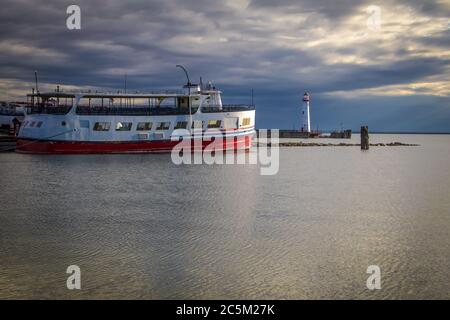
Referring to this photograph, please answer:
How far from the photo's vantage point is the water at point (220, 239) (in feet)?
38.4

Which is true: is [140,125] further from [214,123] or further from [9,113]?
[9,113]

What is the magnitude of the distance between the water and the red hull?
65.8 ft

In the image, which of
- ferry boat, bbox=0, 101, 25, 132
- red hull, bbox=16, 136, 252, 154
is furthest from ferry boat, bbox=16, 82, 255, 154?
ferry boat, bbox=0, 101, 25, 132

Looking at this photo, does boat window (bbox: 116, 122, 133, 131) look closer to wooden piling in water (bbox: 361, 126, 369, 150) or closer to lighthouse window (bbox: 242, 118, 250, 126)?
lighthouse window (bbox: 242, 118, 250, 126)

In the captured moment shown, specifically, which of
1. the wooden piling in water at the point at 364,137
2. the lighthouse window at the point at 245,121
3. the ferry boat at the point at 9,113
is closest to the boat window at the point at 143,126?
the lighthouse window at the point at 245,121

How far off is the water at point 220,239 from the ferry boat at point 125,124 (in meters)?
20.4

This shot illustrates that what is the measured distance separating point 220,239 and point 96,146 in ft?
137

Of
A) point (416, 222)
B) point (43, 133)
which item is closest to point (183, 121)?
point (43, 133)

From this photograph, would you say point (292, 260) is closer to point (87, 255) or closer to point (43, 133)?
point (87, 255)

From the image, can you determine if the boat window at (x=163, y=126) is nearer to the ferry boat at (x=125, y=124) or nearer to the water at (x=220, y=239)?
the ferry boat at (x=125, y=124)

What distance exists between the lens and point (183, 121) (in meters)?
56.8

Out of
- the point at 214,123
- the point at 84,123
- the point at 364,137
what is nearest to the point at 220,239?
the point at 214,123

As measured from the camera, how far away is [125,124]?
55875mm
